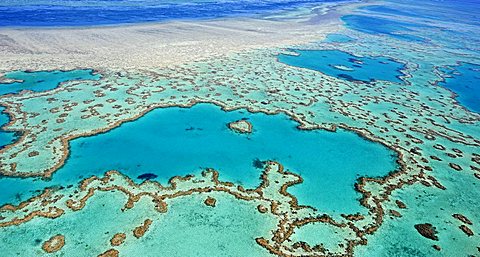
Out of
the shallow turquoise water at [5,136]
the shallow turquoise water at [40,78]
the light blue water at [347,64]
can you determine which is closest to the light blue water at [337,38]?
the light blue water at [347,64]

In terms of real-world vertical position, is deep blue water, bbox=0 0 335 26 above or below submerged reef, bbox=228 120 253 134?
above

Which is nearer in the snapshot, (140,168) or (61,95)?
(140,168)

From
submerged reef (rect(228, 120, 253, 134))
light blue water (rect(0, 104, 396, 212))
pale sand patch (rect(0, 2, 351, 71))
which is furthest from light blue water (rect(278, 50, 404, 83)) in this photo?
submerged reef (rect(228, 120, 253, 134))

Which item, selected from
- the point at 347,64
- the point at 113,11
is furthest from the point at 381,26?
the point at 113,11

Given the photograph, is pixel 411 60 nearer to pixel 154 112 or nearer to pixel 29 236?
pixel 154 112

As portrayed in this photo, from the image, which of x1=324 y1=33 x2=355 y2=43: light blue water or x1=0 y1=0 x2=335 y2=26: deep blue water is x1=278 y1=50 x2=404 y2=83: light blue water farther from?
x1=0 y1=0 x2=335 y2=26: deep blue water

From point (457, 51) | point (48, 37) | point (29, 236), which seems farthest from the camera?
point (457, 51)

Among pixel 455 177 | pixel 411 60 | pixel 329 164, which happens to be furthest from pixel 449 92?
pixel 329 164
